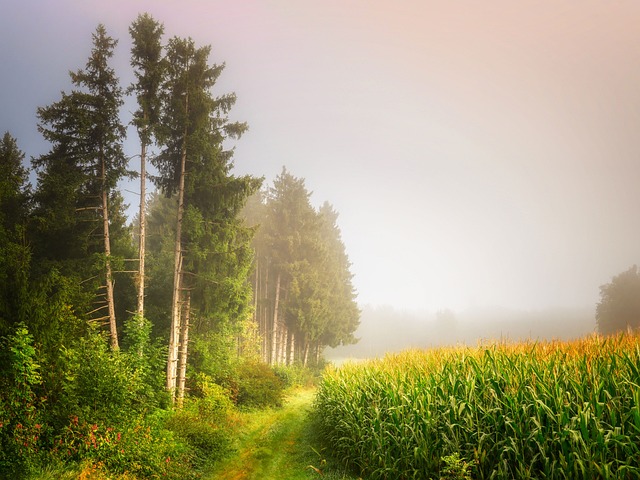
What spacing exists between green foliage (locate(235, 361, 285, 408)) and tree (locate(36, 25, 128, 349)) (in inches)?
302

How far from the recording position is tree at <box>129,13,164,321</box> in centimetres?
1310

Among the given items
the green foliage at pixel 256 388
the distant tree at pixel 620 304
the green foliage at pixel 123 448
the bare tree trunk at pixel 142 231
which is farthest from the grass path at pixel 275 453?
the distant tree at pixel 620 304

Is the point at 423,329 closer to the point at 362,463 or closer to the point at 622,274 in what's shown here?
the point at 622,274

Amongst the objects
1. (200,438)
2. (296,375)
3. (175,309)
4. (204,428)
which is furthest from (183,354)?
(296,375)

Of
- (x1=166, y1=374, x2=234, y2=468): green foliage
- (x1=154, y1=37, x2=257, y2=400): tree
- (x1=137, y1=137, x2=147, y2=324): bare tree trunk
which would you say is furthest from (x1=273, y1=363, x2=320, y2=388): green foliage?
(x1=137, y1=137, x2=147, y2=324): bare tree trunk

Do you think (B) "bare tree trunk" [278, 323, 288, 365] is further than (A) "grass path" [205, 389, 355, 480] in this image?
Yes

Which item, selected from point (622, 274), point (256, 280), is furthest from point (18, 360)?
point (622, 274)

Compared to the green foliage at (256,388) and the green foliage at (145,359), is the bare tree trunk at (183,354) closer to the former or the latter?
the green foliage at (145,359)

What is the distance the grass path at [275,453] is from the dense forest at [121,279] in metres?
1.07

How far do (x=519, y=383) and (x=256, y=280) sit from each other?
2739 cm

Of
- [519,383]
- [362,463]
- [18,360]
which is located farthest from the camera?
[362,463]

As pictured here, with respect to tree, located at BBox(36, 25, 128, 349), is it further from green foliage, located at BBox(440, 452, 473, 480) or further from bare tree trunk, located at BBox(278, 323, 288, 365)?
bare tree trunk, located at BBox(278, 323, 288, 365)

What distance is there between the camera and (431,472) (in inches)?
224

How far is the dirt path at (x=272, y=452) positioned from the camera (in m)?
8.81
